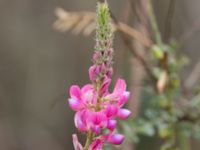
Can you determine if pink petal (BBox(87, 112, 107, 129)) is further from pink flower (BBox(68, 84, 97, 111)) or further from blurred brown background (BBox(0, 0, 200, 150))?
blurred brown background (BBox(0, 0, 200, 150))

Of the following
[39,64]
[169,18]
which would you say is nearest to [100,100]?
[169,18]

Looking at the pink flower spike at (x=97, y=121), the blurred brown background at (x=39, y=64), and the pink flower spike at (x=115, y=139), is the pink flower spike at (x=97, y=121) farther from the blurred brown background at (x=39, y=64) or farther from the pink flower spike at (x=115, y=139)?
the blurred brown background at (x=39, y=64)

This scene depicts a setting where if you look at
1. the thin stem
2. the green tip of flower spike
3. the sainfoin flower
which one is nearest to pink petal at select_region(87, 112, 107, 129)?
the sainfoin flower

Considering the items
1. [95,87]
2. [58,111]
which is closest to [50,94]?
[58,111]

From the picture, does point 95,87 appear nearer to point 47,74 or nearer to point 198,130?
point 198,130

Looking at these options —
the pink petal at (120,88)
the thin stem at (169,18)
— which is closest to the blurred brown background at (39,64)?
the thin stem at (169,18)

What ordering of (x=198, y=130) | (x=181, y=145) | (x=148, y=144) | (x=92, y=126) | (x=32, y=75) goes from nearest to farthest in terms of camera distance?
1. (x=92, y=126)
2. (x=198, y=130)
3. (x=181, y=145)
4. (x=148, y=144)
5. (x=32, y=75)
